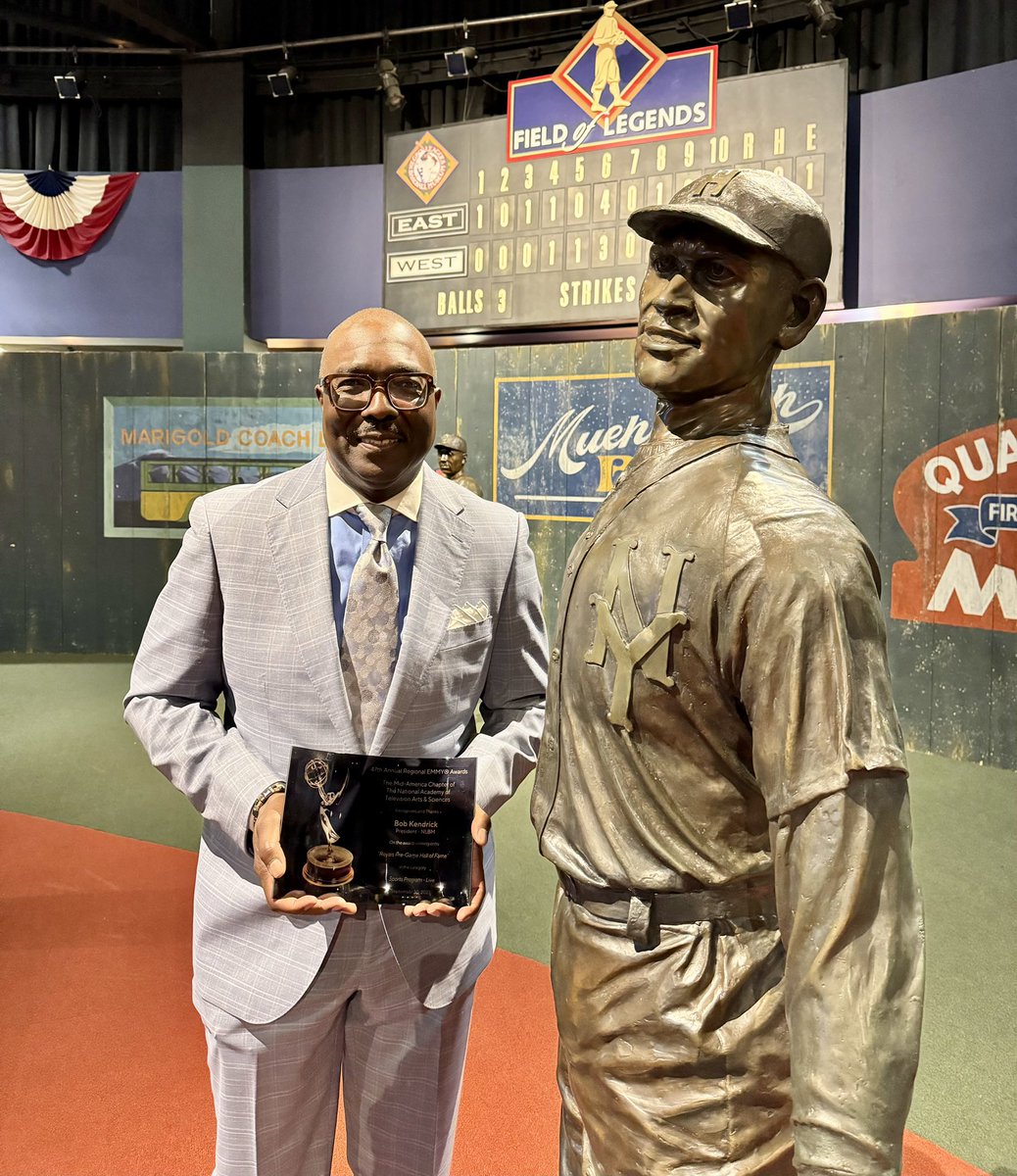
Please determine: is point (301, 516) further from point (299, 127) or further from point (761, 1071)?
point (299, 127)

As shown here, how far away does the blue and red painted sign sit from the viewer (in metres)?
6.68

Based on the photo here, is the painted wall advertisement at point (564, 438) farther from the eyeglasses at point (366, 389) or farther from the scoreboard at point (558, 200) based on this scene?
the eyeglasses at point (366, 389)

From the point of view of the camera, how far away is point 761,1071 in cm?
118

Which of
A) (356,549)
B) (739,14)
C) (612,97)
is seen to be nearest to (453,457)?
(612,97)

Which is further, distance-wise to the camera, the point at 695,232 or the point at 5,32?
the point at 5,32

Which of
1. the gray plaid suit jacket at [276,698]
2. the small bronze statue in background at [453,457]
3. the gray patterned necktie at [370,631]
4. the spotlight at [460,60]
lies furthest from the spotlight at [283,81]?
the gray patterned necktie at [370,631]

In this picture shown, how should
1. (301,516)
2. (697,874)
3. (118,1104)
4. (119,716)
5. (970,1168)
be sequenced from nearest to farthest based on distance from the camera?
(697,874)
(301,516)
(970,1168)
(118,1104)
(119,716)

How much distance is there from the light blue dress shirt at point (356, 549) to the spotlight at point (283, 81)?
8328 millimetres

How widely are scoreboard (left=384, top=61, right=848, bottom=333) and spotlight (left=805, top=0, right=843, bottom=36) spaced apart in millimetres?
906

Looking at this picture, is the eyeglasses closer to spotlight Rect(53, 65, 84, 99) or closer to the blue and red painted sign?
the blue and red painted sign

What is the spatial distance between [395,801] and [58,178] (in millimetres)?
9573

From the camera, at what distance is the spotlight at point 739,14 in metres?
6.95

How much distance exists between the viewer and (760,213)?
115 centimetres

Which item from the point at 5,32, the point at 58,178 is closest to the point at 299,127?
the point at 58,178
